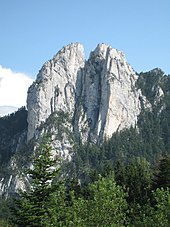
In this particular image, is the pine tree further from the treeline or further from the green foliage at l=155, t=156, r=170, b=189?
the green foliage at l=155, t=156, r=170, b=189

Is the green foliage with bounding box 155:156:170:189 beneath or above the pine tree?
above

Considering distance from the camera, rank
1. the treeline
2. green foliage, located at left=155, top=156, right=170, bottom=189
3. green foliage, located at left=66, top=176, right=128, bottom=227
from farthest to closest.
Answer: green foliage, located at left=155, top=156, right=170, bottom=189, the treeline, green foliage, located at left=66, top=176, right=128, bottom=227

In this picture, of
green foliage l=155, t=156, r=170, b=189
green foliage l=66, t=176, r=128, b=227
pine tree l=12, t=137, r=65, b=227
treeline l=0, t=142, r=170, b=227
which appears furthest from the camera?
green foliage l=155, t=156, r=170, b=189

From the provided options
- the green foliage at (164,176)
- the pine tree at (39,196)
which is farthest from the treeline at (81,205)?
the green foliage at (164,176)

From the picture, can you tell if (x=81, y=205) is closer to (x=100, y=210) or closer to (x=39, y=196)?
(x=100, y=210)

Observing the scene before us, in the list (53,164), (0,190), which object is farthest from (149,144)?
(53,164)

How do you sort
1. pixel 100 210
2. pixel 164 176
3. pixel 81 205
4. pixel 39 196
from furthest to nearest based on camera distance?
pixel 164 176 → pixel 39 196 → pixel 81 205 → pixel 100 210

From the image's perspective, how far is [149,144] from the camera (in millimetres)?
197875

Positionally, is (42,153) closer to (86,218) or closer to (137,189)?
(86,218)

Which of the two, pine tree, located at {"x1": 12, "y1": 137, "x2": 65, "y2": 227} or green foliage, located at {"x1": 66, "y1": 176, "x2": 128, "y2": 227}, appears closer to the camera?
green foliage, located at {"x1": 66, "y1": 176, "x2": 128, "y2": 227}

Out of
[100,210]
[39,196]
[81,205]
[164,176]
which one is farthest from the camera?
[164,176]

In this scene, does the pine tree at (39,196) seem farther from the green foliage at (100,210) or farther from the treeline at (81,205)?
the green foliage at (100,210)

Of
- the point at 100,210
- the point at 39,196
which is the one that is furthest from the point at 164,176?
the point at 100,210

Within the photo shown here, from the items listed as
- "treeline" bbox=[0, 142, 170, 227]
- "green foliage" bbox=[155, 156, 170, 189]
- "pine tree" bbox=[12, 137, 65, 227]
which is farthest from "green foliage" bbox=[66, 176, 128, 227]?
"green foliage" bbox=[155, 156, 170, 189]
